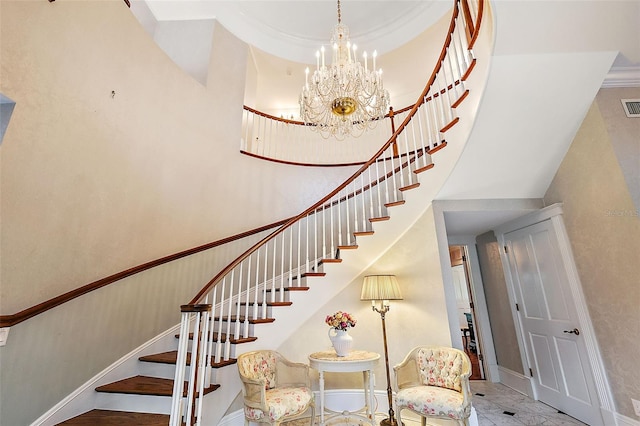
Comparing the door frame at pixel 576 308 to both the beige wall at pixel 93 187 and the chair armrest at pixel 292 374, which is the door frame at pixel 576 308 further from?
the beige wall at pixel 93 187

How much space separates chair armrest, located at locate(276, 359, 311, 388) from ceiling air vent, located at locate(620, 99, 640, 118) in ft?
12.5

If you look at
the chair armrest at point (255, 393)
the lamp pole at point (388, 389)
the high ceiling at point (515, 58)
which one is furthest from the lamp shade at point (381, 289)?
the chair armrest at point (255, 393)

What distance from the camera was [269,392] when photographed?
2559 millimetres

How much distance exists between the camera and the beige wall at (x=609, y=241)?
2363 millimetres

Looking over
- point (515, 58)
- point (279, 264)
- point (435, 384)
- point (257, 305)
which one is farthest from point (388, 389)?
point (515, 58)

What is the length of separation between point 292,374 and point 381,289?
1.40 metres

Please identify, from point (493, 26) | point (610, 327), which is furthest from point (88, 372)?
point (610, 327)

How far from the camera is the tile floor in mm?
2850

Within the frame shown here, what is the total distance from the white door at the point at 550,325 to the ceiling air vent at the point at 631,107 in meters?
1.27

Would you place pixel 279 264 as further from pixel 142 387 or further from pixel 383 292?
pixel 142 387

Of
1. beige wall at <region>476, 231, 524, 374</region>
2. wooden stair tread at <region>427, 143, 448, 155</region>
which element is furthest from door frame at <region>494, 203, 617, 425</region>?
wooden stair tread at <region>427, 143, 448, 155</region>

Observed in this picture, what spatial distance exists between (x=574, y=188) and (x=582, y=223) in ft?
1.21

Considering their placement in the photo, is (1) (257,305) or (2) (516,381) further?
(2) (516,381)

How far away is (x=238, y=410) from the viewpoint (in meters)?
2.92
